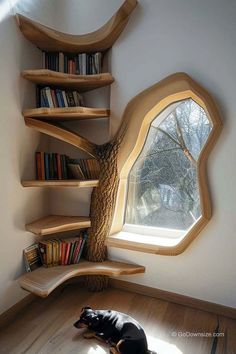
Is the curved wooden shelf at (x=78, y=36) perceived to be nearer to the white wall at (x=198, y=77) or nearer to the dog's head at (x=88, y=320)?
the white wall at (x=198, y=77)

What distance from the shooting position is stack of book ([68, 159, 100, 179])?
1808 mm

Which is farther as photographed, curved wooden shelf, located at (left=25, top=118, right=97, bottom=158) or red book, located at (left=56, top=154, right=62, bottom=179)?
red book, located at (left=56, top=154, right=62, bottom=179)

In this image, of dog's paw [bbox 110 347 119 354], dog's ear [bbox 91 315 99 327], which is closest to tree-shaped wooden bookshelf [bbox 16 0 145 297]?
dog's ear [bbox 91 315 99 327]

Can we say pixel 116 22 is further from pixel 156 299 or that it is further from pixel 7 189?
pixel 156 299

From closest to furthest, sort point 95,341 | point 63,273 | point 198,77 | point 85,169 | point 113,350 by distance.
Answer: point 113,350 → point 95,341 → point 198,77 → point 63,273 → point 85,169

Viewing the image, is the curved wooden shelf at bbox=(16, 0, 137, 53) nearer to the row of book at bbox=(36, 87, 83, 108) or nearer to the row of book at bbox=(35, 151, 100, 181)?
the row of book at bbox=(36, 87, 83, 108)

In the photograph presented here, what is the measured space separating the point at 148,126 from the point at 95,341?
1449mm

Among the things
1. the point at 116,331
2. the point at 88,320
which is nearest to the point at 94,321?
the point at 88,320

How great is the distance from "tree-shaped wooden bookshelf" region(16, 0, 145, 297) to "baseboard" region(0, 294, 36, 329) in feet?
0.62

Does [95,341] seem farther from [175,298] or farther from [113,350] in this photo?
[175,298]

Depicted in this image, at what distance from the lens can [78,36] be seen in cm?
175

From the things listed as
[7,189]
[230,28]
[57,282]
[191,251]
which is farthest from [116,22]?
[57,282]

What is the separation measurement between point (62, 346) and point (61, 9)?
236 cm

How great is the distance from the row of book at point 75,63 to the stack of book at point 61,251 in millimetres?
1314
